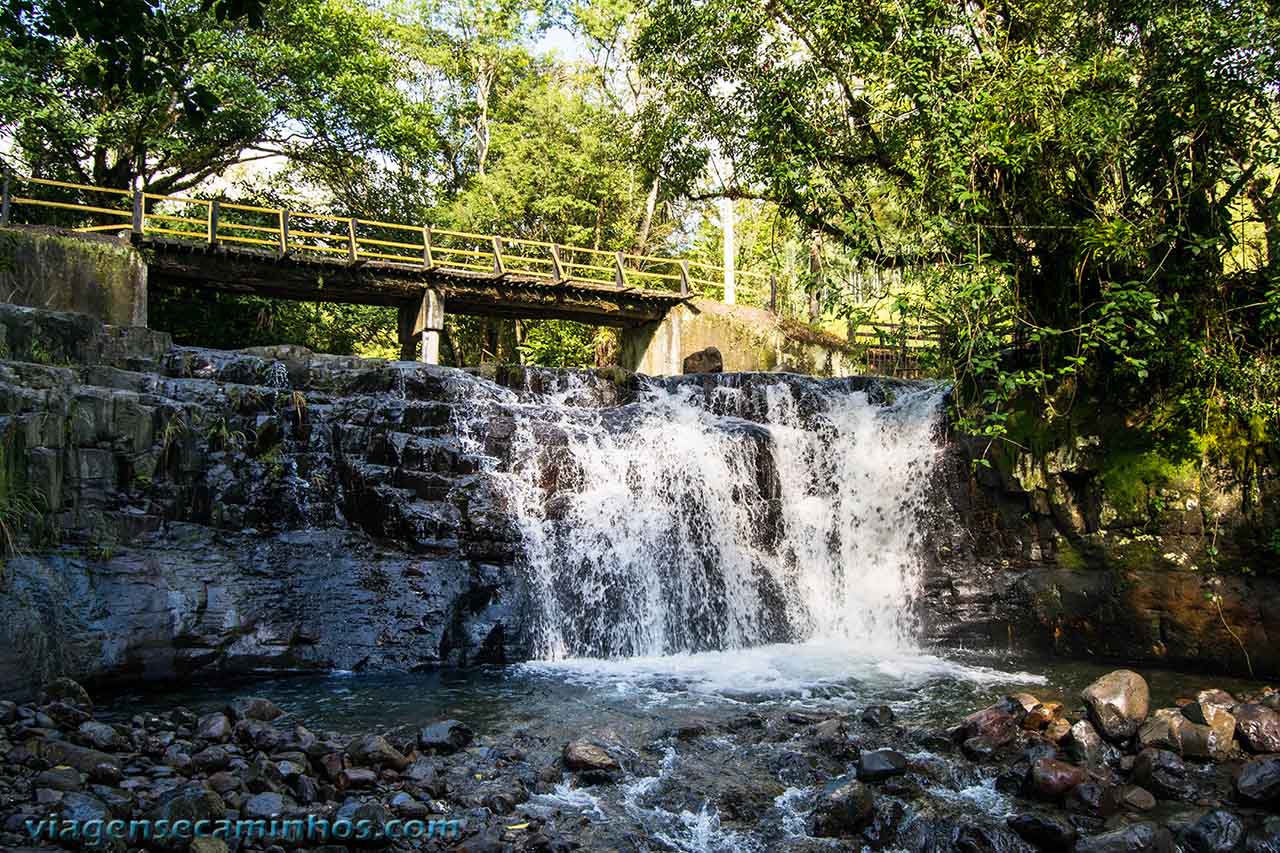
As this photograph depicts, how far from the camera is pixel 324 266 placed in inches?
754

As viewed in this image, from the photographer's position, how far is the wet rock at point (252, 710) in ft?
22.1

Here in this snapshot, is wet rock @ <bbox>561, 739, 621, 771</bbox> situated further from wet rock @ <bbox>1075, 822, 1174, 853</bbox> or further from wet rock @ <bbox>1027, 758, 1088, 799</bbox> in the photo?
wet rock @ <bbox>1075, 822, 1174, 853</bbox>

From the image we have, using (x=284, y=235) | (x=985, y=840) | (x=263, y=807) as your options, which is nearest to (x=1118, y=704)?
(x=985, y=840)

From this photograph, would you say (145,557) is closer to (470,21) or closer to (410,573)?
(410,573)

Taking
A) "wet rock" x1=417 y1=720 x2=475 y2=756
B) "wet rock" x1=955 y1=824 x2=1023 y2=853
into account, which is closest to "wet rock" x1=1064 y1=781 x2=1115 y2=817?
"wet rock" x1=955 y1=824 x2=1023 y2=853

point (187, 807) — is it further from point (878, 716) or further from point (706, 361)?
point (706, 361)

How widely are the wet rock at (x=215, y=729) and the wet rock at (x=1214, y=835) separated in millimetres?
6205

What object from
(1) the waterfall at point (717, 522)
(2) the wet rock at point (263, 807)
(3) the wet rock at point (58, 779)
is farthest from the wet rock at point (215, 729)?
(1) the waterfall at point (717, 522)

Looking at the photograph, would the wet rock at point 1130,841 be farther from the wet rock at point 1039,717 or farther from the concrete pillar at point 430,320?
the concrete pillar at point 430,320

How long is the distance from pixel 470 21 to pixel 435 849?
29.8 meters

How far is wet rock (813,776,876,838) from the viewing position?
5281 millimetres

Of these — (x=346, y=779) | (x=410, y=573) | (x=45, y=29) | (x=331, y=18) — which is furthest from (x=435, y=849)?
(x=331, y=18)

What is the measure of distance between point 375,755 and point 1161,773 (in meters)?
5.34

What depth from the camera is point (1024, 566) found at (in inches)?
430
